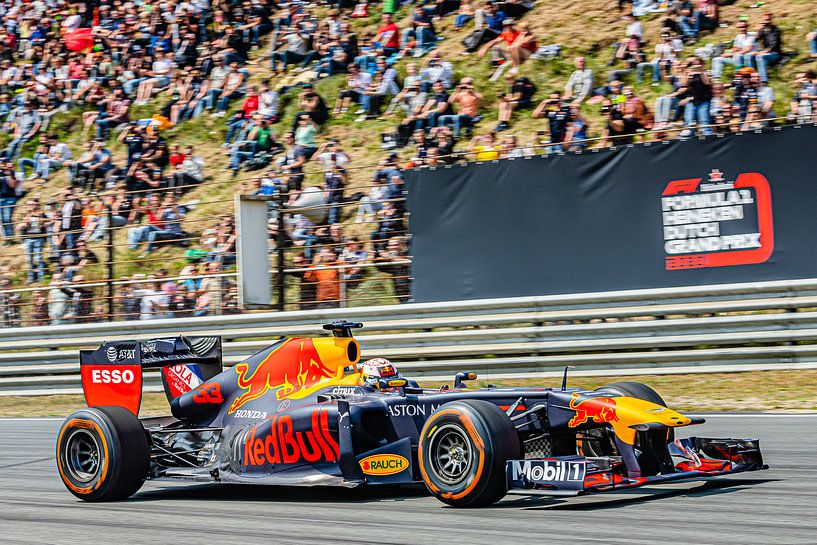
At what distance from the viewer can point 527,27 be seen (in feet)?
63.5

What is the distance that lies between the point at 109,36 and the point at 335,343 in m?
17.3

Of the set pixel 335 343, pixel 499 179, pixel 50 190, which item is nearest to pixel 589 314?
pixel 499 179

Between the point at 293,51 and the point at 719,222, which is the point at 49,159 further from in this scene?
the point at 719,222

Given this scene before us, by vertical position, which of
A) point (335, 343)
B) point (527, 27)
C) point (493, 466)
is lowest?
point (493, 466)

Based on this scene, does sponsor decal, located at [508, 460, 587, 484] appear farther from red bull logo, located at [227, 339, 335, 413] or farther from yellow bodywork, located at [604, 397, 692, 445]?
red bull logo, located at [227, 339, 335, 413]

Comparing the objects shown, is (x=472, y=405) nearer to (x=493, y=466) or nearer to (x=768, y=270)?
(x=493, y=466)

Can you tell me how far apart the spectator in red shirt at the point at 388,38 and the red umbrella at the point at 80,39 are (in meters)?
7.50

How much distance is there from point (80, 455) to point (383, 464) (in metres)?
2.56

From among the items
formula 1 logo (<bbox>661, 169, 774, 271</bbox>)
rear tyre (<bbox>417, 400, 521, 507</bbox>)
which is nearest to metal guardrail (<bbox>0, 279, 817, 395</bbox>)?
formula 1 logo (<bbox>661, 169, 774, 271</bbox>)

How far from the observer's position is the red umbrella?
23.9 meters

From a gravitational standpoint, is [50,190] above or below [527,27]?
below

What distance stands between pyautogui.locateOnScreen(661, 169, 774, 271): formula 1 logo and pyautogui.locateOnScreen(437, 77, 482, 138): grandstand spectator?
4.30 metres

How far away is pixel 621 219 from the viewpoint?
13609 millimetres

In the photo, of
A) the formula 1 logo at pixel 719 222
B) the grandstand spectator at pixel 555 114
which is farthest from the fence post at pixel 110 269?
the formula 1 logo at pixel 719 222
